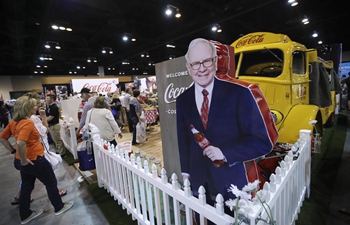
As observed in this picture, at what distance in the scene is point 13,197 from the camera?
9.88 feet

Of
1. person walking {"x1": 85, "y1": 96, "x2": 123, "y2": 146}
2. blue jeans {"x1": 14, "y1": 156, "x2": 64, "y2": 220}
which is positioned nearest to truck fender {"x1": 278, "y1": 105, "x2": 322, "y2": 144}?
person walking {"x1": 85, "y1": 96, "x2": 123, "y2": 146}

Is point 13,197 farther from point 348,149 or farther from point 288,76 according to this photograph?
point 348,149

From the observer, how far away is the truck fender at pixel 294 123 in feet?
8.25

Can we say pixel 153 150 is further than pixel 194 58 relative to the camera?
Yes

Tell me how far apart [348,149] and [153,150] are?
4.24 metres

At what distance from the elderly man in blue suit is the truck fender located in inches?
64.2

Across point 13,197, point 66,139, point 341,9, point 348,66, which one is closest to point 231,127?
point 13,197

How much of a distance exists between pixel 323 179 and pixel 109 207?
3207 mm

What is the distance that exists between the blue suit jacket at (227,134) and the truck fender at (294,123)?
168cm

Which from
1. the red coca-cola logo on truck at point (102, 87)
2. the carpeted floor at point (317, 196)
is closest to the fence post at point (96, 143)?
the carpeted floor at point (317, 196)

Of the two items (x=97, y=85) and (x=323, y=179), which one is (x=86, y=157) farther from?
(x=97, y=85)

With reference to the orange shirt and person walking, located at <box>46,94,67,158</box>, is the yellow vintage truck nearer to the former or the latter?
the orange shirt

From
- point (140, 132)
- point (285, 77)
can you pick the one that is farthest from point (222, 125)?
point (140, 132)

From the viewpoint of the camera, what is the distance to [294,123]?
258cm
